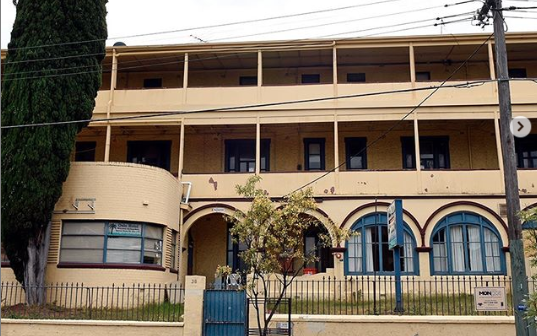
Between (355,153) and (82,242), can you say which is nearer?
(82,242)

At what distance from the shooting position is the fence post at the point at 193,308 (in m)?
14.2

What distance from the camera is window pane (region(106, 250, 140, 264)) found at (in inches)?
744

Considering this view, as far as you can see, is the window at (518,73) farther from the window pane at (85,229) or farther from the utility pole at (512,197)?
the window pane at (85,229)

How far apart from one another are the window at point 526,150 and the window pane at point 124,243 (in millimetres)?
15394

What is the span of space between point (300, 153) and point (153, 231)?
779cm

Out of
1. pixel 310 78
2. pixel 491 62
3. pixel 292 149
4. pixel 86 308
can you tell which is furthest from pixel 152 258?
pixel 491 62

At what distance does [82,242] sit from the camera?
747 inches

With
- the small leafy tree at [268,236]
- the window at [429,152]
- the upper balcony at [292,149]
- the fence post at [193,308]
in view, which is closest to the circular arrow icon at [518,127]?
the small leafy tree at [268,236]

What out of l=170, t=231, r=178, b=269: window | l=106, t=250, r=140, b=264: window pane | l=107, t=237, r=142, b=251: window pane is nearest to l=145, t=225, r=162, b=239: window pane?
l=107, t=237, r=142, b=251: window pane

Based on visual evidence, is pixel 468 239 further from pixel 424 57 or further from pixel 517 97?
pixel 424 57

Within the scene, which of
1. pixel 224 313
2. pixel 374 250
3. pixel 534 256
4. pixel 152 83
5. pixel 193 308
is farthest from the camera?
pixel 152 83

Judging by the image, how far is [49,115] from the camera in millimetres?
18000

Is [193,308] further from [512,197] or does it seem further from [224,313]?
[512,197]

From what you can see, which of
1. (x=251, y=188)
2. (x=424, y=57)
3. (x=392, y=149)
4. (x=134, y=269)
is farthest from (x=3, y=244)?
(x=424, y=57)
